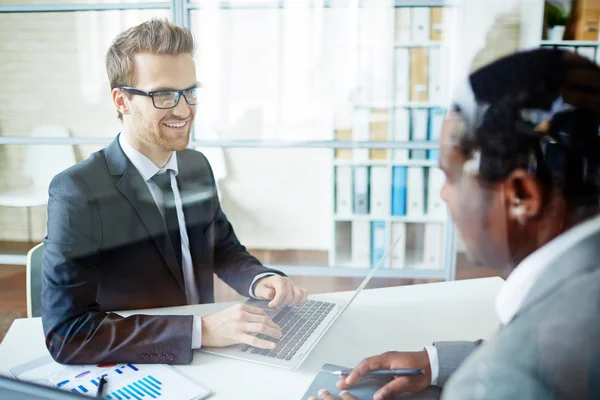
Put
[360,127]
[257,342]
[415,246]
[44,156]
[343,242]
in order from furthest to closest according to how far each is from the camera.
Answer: [360,127], [343,242], [415,246], [44,156], [257,342]

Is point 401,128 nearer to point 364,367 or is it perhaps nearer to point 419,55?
point 419,55

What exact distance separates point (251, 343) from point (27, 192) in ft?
2.08

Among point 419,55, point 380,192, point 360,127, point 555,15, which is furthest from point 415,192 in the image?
point 360,127

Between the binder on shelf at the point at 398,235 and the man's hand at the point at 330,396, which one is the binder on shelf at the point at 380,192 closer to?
the binder on shelf at the point at 398,235

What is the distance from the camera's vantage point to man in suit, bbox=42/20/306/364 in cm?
77

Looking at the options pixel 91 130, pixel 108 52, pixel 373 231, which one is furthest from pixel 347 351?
pixel 373 231

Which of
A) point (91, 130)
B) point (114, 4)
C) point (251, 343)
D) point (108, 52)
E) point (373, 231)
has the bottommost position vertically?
point (373, 231)

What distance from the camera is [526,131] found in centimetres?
35

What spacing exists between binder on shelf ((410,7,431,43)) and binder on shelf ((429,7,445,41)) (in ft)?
0.04

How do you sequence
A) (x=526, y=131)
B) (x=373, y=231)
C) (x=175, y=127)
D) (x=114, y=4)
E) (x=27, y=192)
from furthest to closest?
(x=373, y=231), (x=114, y=4), (x=27, y=192), (x=175, y=127), (x=526, y=131)

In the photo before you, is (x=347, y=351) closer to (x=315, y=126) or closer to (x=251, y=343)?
(x=251, y=343)

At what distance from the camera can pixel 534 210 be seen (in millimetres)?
365

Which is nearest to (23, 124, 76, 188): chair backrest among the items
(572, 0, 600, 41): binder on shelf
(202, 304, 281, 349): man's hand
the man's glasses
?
the man's glasses

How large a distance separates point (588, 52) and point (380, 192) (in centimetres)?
109
